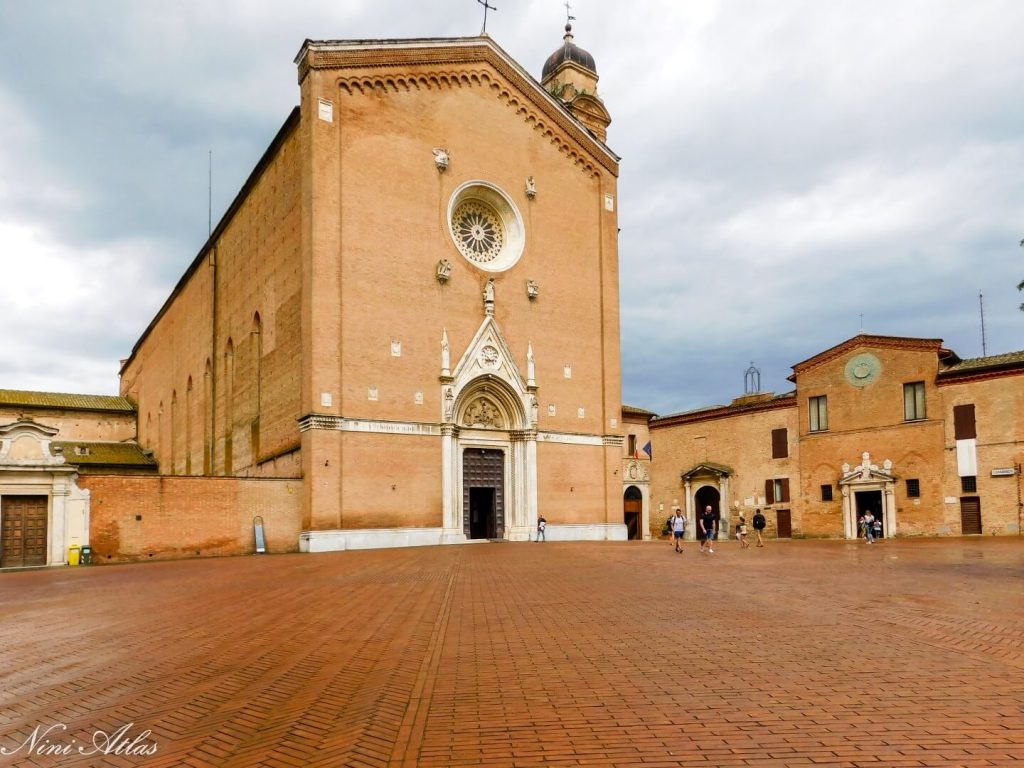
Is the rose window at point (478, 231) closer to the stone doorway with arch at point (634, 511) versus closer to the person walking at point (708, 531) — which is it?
the person walking at point (708, 531)

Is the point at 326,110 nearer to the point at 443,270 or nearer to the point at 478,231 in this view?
the point at 443,270

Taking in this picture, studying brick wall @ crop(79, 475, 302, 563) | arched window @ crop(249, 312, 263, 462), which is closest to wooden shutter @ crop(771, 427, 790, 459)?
brick wall @ crop(79, 475, 302, 563)

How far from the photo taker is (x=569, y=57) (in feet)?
150

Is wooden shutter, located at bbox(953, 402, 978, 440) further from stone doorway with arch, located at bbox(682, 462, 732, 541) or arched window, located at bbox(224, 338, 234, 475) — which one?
arched window, located at bbox(224, 338, 234, 475)

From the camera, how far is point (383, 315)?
2980 cm

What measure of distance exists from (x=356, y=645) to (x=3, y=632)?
5.59 metres

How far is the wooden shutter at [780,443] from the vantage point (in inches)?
1660

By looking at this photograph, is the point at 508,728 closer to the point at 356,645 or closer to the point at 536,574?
the point at 356,645

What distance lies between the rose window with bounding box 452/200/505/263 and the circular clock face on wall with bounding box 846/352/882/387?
1914 cm

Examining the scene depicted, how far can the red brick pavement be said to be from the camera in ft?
18.2

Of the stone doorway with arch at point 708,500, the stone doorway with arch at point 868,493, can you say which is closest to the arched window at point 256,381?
the stone doorway with arch at point 708,500

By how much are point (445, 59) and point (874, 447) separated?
27.3m

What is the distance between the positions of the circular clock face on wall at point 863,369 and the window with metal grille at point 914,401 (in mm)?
1577

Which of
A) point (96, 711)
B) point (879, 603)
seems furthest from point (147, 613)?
point (879, 603)
